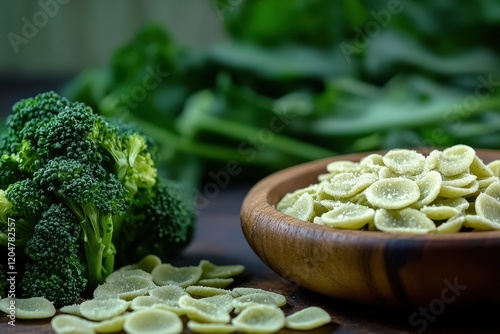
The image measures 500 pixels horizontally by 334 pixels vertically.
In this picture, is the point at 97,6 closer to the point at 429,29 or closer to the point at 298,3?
the point at 298,3

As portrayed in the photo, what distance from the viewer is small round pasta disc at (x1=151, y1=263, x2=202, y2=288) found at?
4.35 feet

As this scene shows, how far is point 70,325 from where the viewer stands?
109 centimetres

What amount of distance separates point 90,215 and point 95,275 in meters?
0.12

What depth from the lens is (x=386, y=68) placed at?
2350 mm

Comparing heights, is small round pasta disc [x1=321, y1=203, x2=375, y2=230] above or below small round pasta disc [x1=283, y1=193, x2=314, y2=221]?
below

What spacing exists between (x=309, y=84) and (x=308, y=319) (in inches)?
56.1

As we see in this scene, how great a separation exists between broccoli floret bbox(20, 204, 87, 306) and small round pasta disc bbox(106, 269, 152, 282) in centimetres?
8

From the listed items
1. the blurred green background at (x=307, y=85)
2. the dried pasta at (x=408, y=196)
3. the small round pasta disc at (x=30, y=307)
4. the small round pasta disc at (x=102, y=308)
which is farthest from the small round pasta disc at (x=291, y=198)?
the blurred green background at (x=307, y=85)

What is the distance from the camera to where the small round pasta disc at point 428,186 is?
1139 mm

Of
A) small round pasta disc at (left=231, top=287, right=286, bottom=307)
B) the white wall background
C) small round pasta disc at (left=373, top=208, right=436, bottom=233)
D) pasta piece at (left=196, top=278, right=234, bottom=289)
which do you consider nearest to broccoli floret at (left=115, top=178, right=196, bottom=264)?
pasta piece at (left=196, top=278, right=234, bottom=289)

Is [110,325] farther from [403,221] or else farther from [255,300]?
[403,221]

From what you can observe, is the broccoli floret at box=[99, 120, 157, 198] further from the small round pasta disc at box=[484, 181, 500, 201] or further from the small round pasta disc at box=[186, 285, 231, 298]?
the small round pasta disc at box=[484, 181, 500, 201]

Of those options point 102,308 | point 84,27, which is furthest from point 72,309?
point 84,27

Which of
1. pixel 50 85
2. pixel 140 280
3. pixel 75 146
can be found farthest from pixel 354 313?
pixel 50 85
